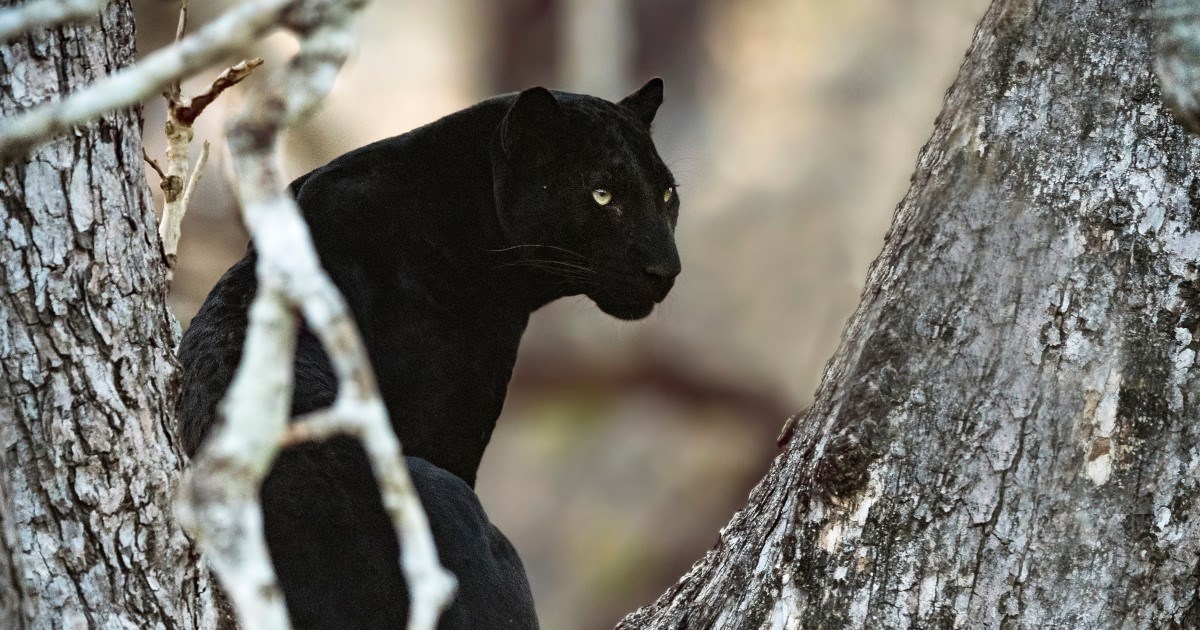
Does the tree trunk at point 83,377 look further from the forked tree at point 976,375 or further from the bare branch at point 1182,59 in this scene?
the bare branch at point 1182,59

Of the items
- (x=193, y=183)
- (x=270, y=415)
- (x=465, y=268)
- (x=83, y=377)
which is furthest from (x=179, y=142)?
(x=270, y=415)

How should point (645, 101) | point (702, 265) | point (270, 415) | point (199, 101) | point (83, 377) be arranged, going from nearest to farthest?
point (270, 415)
point (83, 377)
point (199, 101)
point (645, 101)
point (702, 265)

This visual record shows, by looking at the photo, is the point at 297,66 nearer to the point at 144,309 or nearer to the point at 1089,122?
the point at 144,309

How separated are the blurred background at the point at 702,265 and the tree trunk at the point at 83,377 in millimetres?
5736

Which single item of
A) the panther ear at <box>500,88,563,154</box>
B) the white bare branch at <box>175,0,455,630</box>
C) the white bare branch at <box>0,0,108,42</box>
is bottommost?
the white bare branch at <box>175,0,455,630</box>

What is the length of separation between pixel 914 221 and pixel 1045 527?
53 centimetres

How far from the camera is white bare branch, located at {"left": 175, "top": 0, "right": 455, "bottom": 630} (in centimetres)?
80

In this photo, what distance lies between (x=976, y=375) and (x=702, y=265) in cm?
573

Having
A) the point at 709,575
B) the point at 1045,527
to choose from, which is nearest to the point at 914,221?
the point at 1045,527

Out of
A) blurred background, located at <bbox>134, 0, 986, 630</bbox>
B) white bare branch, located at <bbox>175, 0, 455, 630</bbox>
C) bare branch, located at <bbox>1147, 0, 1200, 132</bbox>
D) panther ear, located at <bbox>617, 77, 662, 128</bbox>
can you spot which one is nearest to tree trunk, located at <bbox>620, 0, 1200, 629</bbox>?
bare branch, located at <bbox>1147, 0, 1200, 132</bbox>

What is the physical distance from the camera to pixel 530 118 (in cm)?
270

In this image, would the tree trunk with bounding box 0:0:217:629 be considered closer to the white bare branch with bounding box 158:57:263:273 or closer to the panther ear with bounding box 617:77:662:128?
the white bare branch with bounding box 158:57:263:273

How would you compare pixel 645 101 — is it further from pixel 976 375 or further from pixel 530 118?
pixel 976 375

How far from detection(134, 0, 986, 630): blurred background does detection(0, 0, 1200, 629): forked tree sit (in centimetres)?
532
